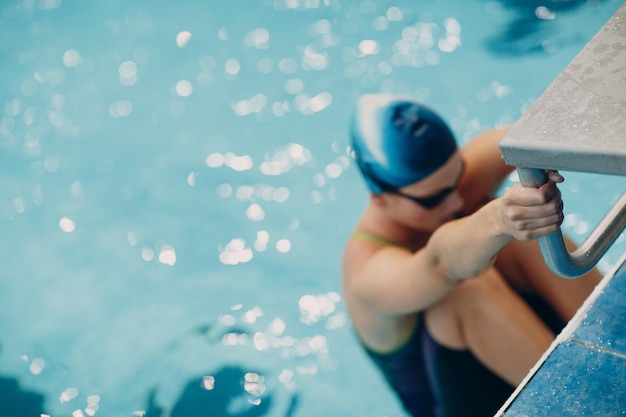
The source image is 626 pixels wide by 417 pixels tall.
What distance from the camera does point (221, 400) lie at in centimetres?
442

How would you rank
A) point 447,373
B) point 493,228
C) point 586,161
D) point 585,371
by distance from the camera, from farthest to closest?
point 447,373 → point 493,228 → point 585,371 → point 586,161

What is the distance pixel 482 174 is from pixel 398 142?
17.4 inches

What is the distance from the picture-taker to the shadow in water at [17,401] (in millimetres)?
4547

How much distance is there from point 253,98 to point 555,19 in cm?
247

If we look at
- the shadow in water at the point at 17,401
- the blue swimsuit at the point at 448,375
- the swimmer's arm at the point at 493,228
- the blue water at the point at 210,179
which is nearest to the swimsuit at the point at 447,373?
the blue swimsuit at the point at 448,375

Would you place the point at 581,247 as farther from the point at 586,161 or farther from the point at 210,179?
the point at 210,179

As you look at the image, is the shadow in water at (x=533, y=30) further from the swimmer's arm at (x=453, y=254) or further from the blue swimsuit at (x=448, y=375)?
the swimmer's arm at (x=453, y=254)

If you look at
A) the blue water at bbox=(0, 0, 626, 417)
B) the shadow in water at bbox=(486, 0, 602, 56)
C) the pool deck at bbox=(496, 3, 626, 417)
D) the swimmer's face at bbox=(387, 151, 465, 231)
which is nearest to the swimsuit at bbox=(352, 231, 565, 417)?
the swimmer's face at bbox=(387, 151, 465, 231)

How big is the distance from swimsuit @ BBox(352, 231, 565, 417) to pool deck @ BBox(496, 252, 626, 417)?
1.35m

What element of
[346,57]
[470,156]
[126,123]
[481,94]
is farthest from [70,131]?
[470,156]

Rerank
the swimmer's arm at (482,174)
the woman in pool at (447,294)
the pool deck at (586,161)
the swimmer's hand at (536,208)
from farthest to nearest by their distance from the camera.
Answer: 1. the swimmer's arm at (482,174)
2. the woman in pool at (447,294)
3. the swimmer's hand at (536,208)
4. the pool deck at (586,161)

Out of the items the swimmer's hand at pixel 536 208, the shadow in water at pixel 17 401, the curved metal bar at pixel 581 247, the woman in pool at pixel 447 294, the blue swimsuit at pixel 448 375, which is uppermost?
the swimmer's hand at pixel 536 208

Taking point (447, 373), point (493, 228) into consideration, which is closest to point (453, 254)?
point (493, 228)

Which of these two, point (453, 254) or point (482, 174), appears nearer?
point (453, 254)
